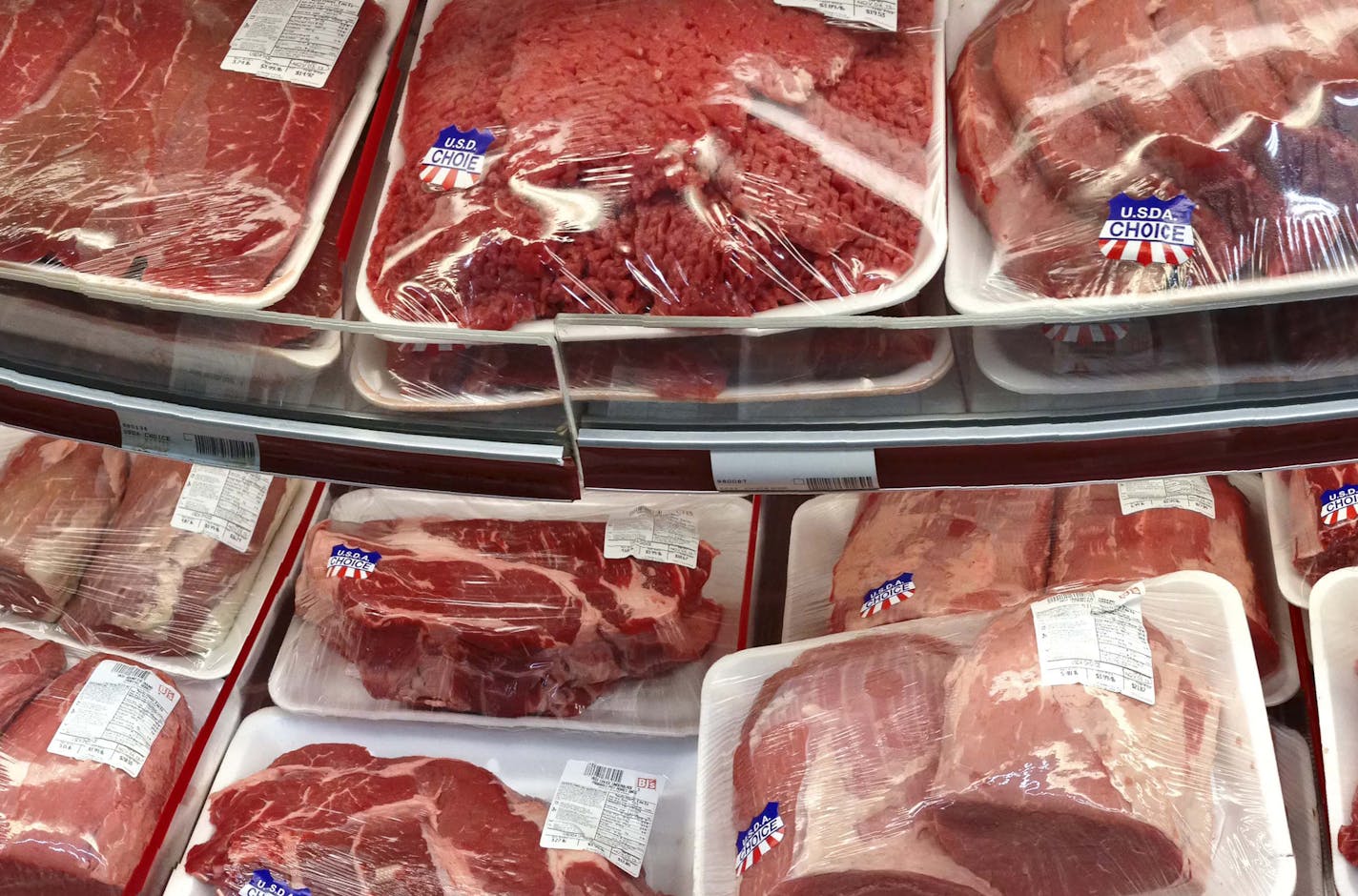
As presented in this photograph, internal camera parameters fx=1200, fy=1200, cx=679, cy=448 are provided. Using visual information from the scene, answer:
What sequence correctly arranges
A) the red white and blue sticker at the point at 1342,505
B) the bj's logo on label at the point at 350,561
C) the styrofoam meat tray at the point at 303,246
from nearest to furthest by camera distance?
the styrofoam meat tray at the point at 303,246 → the red white and blue sticker at the point at 1342,505 → the bj's logo on label at the point at 350,561

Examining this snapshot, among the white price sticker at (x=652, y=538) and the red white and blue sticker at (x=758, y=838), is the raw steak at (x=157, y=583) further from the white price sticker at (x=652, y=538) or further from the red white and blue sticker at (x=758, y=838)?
the red white and blue sticker at (x=758, y=838)

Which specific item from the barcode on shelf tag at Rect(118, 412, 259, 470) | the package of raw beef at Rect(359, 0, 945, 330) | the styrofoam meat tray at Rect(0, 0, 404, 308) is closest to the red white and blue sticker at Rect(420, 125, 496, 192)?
the package of raw beef at Rect(359, 0, 945, 330)

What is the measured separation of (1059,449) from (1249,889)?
0.72 metres

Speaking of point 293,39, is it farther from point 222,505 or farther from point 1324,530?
point 1324,530

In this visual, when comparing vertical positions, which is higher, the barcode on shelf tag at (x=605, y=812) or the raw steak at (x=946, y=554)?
the raw steak at (x=946, y=554)

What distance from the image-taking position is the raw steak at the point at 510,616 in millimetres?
2254

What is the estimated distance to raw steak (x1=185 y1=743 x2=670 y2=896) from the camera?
199 cm

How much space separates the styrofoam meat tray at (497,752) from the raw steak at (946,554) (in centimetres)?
43

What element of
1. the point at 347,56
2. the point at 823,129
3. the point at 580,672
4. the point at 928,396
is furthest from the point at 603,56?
the point at 580,672

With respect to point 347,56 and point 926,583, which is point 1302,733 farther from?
point 347,56

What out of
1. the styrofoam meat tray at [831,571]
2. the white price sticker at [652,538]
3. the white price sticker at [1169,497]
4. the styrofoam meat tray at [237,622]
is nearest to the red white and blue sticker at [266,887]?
the styrofoam meat tray at [237,622]

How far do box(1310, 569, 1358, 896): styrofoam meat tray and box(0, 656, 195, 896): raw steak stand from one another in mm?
2005

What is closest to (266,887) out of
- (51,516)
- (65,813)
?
(65,813)

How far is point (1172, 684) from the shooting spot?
1686 millimetres
